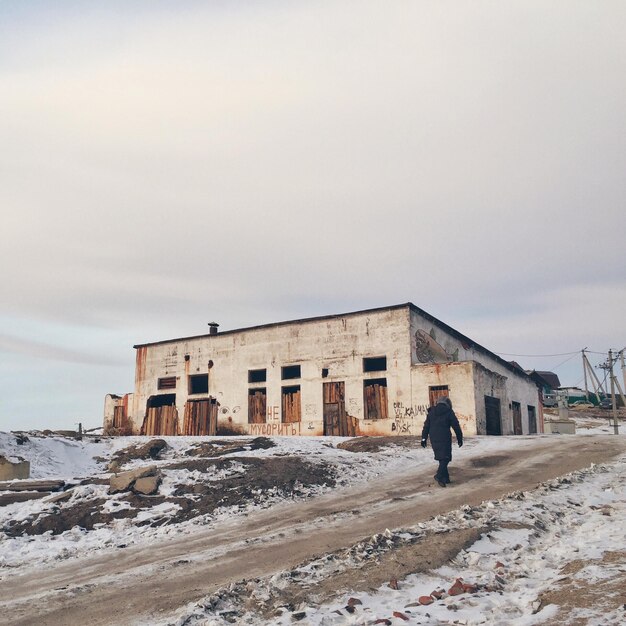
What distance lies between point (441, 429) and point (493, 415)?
16.6 metres

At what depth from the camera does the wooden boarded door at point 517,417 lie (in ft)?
103

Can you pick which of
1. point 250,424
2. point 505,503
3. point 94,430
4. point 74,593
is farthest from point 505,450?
point 94,430

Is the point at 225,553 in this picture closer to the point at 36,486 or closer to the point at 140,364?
the point at 36,486

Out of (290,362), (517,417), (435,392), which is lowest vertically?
(517,417)

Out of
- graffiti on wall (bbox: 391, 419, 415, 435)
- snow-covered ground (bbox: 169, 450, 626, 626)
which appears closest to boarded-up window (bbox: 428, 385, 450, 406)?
graffiti on wall (bbox: 391, 419, 415, 435)

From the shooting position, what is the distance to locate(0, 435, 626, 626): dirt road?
19.1 feet

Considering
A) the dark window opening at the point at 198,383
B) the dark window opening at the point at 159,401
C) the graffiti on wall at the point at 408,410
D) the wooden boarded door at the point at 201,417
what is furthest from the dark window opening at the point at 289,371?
the dark window opening at the point at 159,401

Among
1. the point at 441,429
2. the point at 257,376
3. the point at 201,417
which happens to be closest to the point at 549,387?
the point at 257,376

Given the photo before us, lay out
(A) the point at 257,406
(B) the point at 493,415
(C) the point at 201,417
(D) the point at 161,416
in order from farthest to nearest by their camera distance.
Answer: (D) the point at 161,416
(C) the point at 201,417
(A) the point at 257,406
(B) the point at 493,415

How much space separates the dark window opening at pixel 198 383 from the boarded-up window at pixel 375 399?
33.2 feet

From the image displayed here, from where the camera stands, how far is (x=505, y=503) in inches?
354

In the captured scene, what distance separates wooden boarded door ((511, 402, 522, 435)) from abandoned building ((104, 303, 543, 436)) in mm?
80

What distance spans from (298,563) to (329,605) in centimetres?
155

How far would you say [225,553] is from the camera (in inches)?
→ 297
